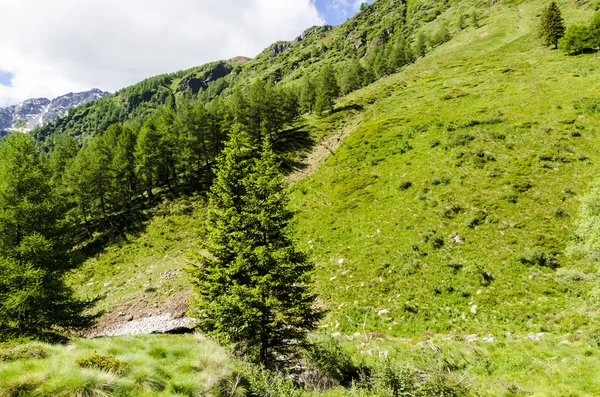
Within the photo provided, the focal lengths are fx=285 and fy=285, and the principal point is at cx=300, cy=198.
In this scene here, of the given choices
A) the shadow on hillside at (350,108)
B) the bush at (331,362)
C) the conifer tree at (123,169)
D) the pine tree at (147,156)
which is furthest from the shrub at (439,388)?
the shadow on hillside at (350,108)

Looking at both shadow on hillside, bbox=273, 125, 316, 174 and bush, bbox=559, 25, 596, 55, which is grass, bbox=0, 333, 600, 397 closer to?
shadow on hillside, bbox=273, 125, 316, 174

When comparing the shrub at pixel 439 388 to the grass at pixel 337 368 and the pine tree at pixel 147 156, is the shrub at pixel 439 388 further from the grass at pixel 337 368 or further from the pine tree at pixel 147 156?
the pine tree at pixel 147 156

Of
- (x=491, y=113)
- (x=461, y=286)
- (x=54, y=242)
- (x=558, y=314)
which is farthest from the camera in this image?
(x=491, y=113)

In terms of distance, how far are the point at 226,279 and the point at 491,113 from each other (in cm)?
4212

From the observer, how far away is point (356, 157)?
4147 centimetres

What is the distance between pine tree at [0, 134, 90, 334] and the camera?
14.9m

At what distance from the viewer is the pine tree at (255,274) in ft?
40.9

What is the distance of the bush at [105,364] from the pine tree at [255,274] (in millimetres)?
4384

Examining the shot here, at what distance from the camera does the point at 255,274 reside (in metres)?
13.7

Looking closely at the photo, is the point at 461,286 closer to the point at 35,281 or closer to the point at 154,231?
the point at 35,281

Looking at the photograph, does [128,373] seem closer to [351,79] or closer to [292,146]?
[292,146]

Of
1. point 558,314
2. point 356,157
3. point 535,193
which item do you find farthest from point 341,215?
point 558,314

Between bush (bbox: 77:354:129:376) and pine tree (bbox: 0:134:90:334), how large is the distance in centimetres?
1046

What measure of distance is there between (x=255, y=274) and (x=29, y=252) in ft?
42.5
